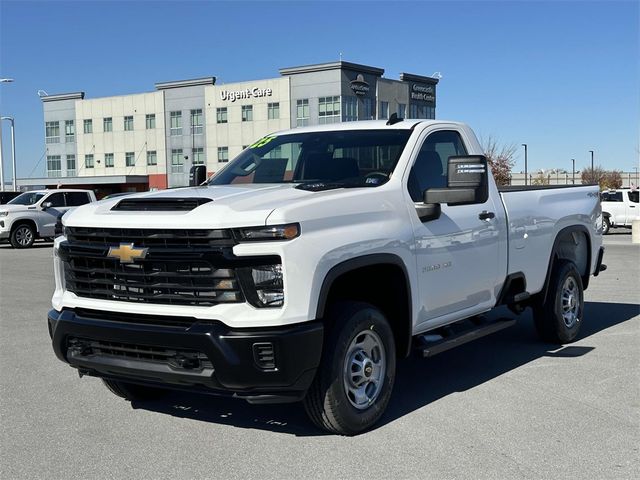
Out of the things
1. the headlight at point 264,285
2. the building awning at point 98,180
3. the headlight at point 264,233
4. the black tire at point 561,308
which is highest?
the building awning at point 98,180

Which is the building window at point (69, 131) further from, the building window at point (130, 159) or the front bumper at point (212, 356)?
the front bumper at point (212, 356)

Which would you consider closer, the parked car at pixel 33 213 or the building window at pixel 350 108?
the parked car at pixel 33 213

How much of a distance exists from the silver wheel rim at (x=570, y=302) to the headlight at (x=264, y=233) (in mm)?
4289

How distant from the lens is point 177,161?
3292 inches

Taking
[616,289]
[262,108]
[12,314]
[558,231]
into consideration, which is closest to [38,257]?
[12,314]

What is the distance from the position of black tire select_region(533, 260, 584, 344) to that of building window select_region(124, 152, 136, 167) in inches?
3256

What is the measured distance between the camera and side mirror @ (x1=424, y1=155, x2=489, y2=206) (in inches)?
207

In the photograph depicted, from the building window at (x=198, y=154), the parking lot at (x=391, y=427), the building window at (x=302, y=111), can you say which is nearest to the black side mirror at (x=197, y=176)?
the parking lot at (x=391, y=427)

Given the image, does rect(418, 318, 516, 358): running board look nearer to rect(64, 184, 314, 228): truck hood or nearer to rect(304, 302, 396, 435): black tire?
rect(304, 302, 396, 435): black tire

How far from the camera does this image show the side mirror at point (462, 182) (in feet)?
17.3

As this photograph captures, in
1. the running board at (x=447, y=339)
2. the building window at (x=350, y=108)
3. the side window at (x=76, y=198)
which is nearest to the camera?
the running board at (x=447, y=339)

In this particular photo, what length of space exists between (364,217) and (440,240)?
91 cm

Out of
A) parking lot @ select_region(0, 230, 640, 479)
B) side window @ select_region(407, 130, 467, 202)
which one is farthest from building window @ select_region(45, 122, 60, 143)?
side window @ select_region(407, 130, 467, 202)

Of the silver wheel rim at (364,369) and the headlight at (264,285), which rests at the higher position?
the headlight at (264,285)
